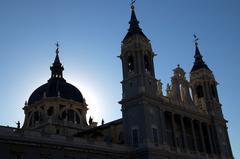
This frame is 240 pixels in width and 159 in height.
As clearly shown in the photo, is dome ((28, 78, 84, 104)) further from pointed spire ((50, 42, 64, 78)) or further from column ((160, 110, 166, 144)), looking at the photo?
column ((160, 110, 166, 144))

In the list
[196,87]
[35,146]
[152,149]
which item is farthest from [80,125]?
[35,146]

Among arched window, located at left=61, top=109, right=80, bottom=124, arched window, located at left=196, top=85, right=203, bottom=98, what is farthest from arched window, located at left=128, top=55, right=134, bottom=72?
arched window, located at left=61, top=109, right=80, bottom=124

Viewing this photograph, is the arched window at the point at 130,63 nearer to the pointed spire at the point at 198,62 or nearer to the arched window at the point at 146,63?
the arched window at the point at 146,63

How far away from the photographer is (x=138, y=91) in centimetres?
5588

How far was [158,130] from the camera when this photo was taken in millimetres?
55656

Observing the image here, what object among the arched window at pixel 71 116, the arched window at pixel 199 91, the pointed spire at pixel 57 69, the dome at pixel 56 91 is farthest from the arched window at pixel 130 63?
the pointed spire at pixel 57 69

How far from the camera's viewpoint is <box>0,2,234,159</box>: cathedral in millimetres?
43763

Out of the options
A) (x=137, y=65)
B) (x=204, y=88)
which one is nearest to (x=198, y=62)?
(x=204, y=88)

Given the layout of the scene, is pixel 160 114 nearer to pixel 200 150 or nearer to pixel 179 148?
pixel 179 148

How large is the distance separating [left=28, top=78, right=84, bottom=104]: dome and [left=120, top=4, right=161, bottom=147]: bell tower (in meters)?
29.5

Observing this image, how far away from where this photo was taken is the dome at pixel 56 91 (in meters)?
85.9

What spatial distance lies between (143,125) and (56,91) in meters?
37.5

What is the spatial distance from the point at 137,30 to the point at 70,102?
3122cm

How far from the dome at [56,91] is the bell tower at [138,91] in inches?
1160
